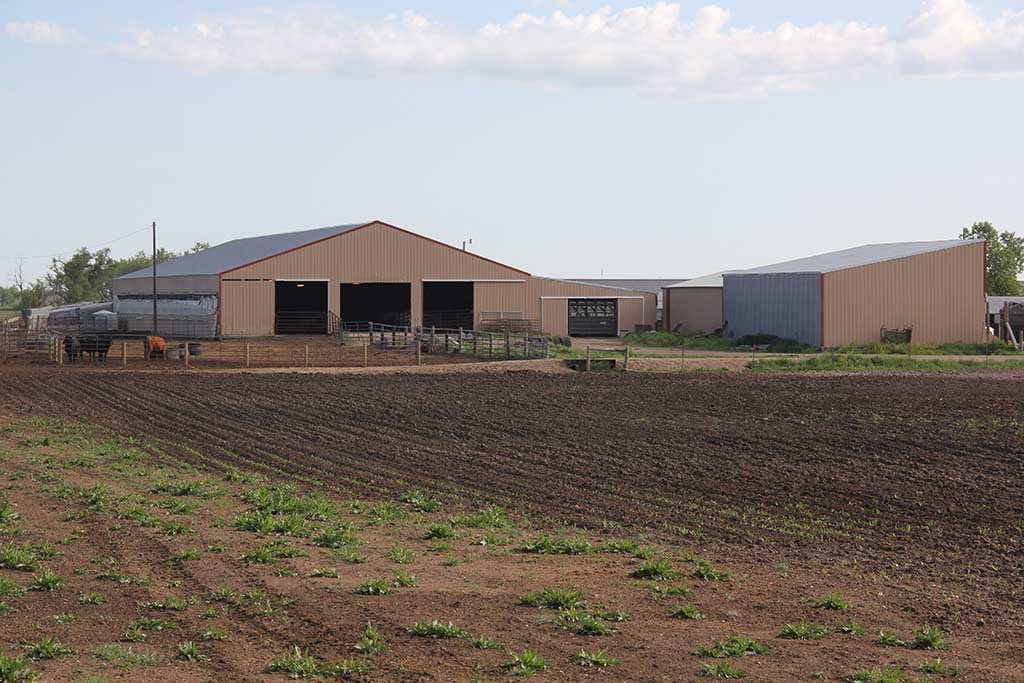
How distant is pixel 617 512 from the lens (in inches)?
557

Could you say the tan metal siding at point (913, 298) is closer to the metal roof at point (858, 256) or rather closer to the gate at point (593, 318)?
the metal roof at point (858, 256)

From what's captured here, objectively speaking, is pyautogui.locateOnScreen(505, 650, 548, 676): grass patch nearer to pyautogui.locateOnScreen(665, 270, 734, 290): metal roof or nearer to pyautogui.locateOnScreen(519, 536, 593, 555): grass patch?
pyautogui.locateOnScreen(519, 536, 593, 555): grass patch

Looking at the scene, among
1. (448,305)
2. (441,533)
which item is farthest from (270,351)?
(441,533)

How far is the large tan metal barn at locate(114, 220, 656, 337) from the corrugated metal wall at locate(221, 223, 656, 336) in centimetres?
5

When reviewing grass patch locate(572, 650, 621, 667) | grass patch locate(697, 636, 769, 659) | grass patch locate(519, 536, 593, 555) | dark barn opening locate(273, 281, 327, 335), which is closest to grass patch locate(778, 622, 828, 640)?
grass patch locate(697, 636, 769, 659)

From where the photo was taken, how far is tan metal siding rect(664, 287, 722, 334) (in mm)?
62844

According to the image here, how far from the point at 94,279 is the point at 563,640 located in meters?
110

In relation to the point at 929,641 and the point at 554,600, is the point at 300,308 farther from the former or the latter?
the point at 929,641

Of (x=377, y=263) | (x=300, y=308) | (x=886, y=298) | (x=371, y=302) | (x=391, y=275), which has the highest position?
(x=377, y=263)

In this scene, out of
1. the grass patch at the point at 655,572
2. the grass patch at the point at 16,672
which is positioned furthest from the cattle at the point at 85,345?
the grass patch at the point at 16,672

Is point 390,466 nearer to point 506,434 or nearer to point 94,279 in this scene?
point 506,434

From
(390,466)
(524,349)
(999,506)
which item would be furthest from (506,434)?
(524,349)

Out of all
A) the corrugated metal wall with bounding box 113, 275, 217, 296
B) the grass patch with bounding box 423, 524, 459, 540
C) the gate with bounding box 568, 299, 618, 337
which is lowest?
the grass patch with bounding box 423, 524, 459, 540

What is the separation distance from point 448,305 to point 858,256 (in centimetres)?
2049
